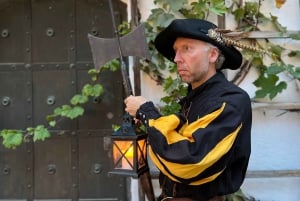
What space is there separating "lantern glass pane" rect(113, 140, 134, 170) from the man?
0.41 feet

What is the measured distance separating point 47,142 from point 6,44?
0.65m

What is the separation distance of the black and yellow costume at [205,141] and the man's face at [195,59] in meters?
0.03

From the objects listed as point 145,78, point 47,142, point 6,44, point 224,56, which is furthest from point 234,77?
point 6,44

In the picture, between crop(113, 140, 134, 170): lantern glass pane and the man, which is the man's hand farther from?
crop(113, 140, 134, 170): lantern glass pane

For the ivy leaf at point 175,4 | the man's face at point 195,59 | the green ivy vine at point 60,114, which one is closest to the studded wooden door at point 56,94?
the green ivy vine at point 60,114

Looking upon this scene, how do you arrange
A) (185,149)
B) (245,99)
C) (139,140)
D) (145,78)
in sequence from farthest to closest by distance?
(145,78), (139,140), (245,99), (185,149)

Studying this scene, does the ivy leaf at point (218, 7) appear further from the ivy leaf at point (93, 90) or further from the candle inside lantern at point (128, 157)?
the candle inside lantern at point (128, 157)

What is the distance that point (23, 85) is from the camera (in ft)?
8.77

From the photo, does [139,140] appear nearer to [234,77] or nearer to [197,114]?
[197,114]

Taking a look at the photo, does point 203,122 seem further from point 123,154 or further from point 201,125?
point 123,154

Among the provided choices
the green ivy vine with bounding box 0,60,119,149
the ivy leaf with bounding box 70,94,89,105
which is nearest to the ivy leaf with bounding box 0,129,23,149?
the green ivy vine with bounding box 0,60,119,149

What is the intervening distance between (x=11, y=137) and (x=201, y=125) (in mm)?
1460

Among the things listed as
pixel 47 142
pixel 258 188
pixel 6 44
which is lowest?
pixel 258 188

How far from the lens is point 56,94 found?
268cm
